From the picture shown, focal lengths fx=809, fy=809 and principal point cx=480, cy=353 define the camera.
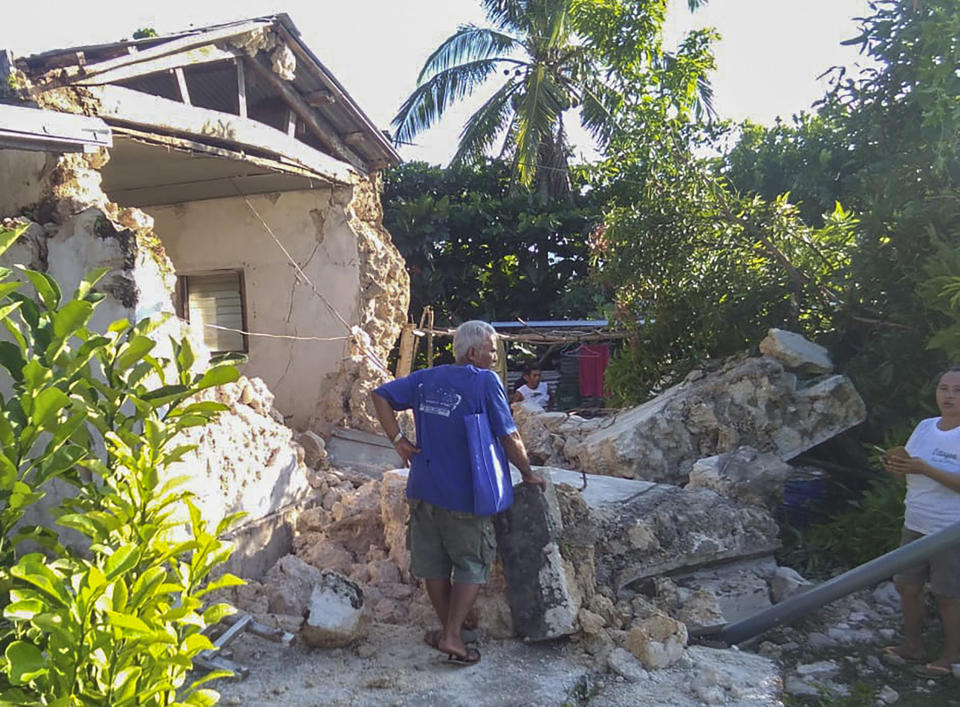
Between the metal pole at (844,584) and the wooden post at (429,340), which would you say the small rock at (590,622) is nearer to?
the metal pole at (844,584)

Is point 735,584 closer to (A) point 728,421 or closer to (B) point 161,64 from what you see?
(A) point 728,421

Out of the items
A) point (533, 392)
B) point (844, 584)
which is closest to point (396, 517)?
point (844, 584)

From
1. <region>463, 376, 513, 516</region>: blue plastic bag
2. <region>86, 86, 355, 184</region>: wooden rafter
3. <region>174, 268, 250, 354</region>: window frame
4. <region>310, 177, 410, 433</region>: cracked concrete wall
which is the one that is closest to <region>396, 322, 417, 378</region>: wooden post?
<region>310, 177, 410, 433</region>: cracked concrete wall

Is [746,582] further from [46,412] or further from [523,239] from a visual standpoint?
[523,239]

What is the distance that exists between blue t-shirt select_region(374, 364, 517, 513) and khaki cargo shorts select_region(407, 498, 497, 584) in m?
0.08

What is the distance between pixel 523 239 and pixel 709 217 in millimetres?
9192

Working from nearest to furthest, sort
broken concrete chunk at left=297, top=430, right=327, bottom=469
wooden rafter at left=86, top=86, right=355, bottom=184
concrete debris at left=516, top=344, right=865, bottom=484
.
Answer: wooden rafter at left=86, top=86, right=355, bottom=184, concrete debris at left=516, top=344, right=865, bottom=484, broken concrete chunk at left=297, top=430, right=327, bottom=469

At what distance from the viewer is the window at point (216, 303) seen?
779 cm

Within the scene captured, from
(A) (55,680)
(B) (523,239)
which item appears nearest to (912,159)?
(A) (55,680)

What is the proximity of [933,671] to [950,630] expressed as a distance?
0.67 feet

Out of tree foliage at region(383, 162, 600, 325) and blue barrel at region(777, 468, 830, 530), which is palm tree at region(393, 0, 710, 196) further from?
blue barrel at region(777, 468, 830, 530)

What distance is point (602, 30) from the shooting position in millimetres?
6828

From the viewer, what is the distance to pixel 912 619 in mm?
3896

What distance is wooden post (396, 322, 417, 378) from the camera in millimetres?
7988
